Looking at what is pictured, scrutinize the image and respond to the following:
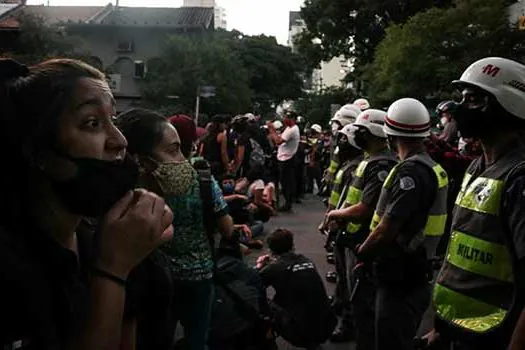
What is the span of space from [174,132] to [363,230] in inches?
80.2

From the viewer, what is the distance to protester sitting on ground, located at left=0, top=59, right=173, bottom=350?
1342 millimetres

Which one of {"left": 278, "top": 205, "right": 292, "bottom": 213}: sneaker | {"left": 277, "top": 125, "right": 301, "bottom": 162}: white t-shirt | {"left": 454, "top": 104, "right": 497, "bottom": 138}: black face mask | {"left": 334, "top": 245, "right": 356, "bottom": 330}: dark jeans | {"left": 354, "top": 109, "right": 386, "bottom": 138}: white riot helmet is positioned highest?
{"left": 454, "top": 104, "right": 497, "bottom": 138}: black face mask

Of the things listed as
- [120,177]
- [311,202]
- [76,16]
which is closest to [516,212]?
[120,177]

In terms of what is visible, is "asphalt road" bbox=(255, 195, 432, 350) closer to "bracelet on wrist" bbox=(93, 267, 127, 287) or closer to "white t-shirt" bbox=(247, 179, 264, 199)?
"white t-shirt" bbox=(247, 179, 264, 199)

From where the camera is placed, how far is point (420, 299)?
149 inches

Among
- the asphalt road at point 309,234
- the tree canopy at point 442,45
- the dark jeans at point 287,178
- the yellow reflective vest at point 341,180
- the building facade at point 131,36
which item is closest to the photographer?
the yellow reflective vest at point 341,180

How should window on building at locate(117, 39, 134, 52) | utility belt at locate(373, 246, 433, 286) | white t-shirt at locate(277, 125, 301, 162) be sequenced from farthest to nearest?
window on building at locate(117, 39, 134, 52)
white t-shirt at locate(277, 125, 301, 162)
utility belt at locate(373, 246, 433, 286)

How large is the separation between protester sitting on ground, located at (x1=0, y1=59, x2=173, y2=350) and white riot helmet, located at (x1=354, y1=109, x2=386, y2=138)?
11.5 ft

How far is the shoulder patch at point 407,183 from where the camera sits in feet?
11.8

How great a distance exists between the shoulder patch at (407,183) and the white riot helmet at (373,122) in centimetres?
120

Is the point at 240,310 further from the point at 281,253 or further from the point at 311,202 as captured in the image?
the point at 311,202

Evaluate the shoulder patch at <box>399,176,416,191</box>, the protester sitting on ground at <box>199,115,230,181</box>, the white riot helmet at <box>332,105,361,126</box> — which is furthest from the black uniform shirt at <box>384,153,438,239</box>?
the protester sitting on ground at <box>199,115,230,181</box>

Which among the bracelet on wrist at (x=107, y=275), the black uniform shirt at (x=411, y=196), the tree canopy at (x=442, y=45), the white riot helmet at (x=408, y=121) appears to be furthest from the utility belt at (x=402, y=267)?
the tree canopy at (x=442, y=45)

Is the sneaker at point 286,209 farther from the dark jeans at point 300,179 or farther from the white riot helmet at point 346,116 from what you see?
the white riot helmet at point 346,116
